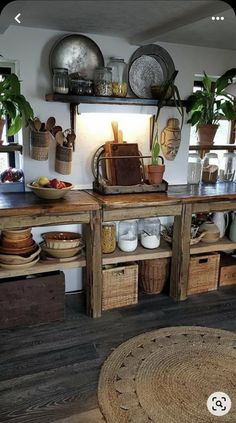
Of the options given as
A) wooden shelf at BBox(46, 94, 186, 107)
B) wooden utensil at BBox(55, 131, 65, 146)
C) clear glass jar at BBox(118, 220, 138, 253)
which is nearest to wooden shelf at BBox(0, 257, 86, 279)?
clear glass jar at BBox(118, 220, 138, 253)

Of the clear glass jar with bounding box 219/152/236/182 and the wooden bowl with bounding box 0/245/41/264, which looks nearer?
the wooden bowl with bounding box 0/245/41/264

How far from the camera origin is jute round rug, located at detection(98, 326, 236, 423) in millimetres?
1804

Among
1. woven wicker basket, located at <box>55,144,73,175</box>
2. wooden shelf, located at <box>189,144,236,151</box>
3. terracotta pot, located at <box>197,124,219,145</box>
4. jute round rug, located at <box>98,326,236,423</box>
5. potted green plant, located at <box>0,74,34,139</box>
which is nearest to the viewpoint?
jute round rug, located at <box>98,326,236,423</box>

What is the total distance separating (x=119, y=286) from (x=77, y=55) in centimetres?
175

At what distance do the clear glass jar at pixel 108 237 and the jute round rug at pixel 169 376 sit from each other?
2.24 ft

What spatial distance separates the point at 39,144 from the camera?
258 cm

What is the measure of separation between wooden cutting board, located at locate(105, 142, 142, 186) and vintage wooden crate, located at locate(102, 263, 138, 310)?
0.67 metres

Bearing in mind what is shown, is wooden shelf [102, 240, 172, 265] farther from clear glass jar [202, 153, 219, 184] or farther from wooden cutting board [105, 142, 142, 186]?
clear glass jar [202, 153, 219, 184]

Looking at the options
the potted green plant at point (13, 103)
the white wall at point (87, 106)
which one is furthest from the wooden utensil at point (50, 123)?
the potted green plant at point (13, 103)

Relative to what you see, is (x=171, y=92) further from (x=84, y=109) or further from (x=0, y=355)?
(x=0, y=355)

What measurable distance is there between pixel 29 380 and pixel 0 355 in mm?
308

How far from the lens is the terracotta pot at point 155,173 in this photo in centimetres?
283

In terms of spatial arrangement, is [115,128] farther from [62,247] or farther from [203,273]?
[203,273]

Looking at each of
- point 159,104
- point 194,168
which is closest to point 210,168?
point 194,168
